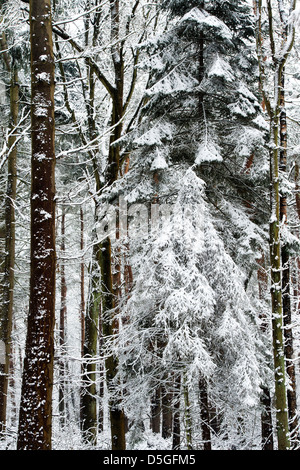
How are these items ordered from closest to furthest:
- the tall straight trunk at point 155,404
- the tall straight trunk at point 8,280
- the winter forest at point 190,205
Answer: the winter forest at point 190,205 → the tall straight trunk at point 155,404 → the tall straight trunk at point 8,280

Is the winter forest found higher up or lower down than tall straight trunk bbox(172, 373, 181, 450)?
higher up

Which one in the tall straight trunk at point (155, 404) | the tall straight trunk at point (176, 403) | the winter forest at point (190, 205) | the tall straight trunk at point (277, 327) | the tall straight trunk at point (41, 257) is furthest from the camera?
the tall straight trunk at point (155, 404)

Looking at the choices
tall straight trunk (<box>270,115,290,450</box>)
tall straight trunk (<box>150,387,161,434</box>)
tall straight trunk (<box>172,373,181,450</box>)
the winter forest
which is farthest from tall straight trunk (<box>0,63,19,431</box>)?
tall straight trunk (<box>270,115,290,450</box>)

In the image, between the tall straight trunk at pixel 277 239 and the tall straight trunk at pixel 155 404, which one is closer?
the tall straight trunk at pixel 277 239

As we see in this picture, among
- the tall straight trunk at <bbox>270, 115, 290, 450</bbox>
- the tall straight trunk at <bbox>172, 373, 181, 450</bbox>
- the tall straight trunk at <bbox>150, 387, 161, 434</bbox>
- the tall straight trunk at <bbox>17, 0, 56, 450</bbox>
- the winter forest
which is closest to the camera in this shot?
the tall straight trunk at <bbox>17, 0, 56, 450</bbox>

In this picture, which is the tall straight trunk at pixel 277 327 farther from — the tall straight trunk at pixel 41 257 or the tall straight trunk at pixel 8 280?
the tall straight trunk at pixel 8 280

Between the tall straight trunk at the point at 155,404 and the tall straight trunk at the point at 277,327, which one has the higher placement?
the tall straight trunk at the point at 277,327

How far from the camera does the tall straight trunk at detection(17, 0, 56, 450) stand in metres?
3.73

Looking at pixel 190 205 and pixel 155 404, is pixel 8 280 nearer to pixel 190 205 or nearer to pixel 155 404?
pixel 155 404

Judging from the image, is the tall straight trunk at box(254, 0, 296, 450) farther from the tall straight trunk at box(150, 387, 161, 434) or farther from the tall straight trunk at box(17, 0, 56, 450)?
the tall straight trunk at box(17, 0, 56, 450)

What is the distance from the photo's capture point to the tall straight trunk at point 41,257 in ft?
12.2

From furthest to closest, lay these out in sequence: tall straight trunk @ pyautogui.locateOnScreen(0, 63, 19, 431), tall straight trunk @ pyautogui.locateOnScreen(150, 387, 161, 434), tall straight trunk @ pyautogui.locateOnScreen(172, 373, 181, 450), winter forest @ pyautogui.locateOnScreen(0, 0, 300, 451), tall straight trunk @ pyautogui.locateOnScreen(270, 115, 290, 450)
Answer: tall straight trunk @ pyautogui.locateOnScreen(0, 63, 19, 431) → tall straight trunk @ pyautogui.locateOnScreen(150, 387, 161, 434) → tall straight trunk @ pyautogui.locateOnScreen(172, 373, 181, 450) → winter forest @ pyautogui.locateOnScreen(0, 0, 300, 451) → tall straight trunk @ pyautogui.locateOnScreen(270, 115, 290, 450)

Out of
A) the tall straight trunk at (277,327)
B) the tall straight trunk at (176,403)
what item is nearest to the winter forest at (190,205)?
the tall straight trunk at (277,327)

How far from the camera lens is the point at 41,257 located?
13.4 feet
